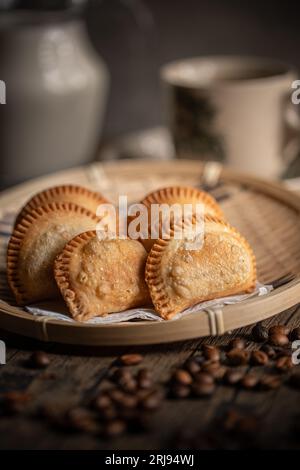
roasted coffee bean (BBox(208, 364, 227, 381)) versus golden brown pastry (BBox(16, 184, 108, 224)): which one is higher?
golden brown pastry (BBox(16, 184, 108, 224))

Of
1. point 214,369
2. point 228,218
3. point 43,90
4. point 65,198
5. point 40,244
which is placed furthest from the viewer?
point 43,90

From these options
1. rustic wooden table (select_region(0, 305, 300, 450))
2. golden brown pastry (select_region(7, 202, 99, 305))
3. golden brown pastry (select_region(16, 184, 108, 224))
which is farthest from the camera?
golden brown pastry (select_region(16, 184, 108, 224))

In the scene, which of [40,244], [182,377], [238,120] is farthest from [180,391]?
[238,120]

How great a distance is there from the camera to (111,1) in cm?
202

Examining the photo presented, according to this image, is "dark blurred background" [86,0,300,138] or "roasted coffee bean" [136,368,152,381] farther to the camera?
"dark blurred background" [86,0,300,138]

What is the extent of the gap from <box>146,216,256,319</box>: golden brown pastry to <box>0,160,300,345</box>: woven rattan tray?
0.17 ft

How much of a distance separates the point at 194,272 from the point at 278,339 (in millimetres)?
146

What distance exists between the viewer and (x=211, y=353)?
2.79 ft

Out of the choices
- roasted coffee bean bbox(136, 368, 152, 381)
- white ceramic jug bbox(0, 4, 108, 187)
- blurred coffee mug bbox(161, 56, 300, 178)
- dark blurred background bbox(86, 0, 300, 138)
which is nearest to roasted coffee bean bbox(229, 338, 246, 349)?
roasted coffee bean bbox(136, 368, 152, 381)

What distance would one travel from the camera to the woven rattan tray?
83 cm

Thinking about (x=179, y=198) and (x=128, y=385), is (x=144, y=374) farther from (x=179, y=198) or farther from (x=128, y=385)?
(x=179, y=198)

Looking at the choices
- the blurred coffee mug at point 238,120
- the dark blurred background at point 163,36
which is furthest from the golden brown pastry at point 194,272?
the dark blurred background at point 163,36

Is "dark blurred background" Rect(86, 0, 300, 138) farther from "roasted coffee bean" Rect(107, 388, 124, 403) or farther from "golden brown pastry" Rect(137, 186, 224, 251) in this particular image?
"roasted coffee bean" Rect(107, 388, 124, 403)

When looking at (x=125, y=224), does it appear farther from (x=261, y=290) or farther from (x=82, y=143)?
(x=82, y=143)
